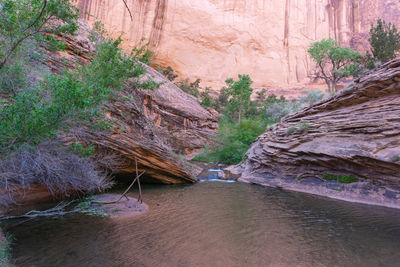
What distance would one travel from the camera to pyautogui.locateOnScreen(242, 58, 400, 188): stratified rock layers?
28.4 ft

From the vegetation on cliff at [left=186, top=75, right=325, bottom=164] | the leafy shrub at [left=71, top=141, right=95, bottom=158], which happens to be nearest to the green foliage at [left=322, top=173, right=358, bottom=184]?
the vegetation on cliff at [left=186, top=75, right=325, bottom=164]

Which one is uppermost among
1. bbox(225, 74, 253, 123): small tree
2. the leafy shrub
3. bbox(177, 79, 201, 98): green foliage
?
bbox(177, 79, 201, 98): green foliage

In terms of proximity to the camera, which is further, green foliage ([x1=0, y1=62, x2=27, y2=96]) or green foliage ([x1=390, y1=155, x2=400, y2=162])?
green foliage ([x1=390, y1=155, x2=400, y2=162])

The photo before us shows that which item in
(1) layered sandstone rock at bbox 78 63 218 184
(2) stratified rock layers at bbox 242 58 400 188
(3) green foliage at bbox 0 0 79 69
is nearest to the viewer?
(3) green foliage at bbox 0 0 79 69

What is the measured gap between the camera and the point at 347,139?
983 centimetres

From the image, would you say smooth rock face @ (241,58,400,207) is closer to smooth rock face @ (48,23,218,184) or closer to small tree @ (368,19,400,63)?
smooth rock face @ (48,23,218,184)

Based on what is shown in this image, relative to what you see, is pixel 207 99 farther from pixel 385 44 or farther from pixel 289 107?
pixel 385 44

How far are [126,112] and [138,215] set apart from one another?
4897mm

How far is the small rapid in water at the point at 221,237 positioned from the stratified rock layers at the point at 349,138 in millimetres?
1787

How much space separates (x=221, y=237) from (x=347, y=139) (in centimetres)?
728

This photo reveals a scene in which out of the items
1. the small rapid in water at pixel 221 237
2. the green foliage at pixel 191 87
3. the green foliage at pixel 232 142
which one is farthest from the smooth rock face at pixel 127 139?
the green foliage at pixel 191 87

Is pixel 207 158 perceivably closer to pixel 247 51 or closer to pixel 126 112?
pixel 126 112

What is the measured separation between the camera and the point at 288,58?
45.9 meters

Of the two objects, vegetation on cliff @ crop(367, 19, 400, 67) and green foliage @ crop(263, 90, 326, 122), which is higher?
vegetation on cliff @ crop(367, 19, 400, 67)
